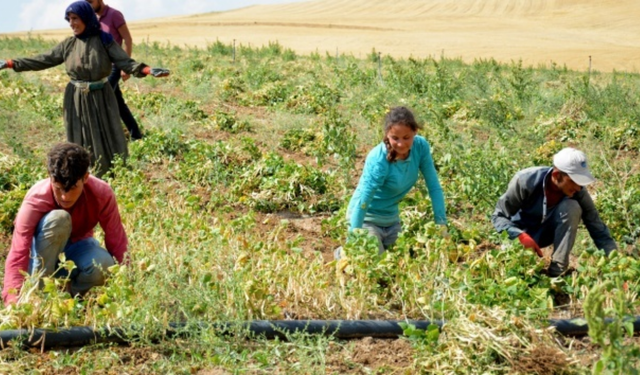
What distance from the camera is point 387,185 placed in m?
4.70

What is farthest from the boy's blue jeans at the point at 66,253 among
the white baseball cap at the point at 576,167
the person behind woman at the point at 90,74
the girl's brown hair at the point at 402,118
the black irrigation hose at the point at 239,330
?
the white baseball cap at the point at 576,167

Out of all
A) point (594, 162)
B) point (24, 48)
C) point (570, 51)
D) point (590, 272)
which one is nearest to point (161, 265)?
point (590, 272)

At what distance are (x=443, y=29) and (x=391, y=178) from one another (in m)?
34.8

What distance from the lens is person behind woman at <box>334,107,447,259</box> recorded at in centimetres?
444

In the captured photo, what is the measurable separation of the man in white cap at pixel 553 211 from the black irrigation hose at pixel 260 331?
2.17ft

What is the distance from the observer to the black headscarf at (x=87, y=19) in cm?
599

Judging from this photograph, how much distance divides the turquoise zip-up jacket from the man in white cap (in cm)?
43

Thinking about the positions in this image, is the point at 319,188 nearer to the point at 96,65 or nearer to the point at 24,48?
the point at 96,65

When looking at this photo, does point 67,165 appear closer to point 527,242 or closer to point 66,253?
point 66,253

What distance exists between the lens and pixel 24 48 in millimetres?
18641

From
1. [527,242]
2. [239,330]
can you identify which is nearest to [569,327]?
[527,242]

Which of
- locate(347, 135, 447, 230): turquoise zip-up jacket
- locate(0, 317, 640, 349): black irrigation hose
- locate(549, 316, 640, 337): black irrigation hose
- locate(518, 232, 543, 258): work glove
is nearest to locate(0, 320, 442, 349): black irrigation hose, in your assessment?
locate(0, 317, 640, 349): black irrigation hose

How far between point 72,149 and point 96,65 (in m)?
2.63

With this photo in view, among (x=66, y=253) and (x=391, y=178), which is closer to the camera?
(x=66, y=253)
